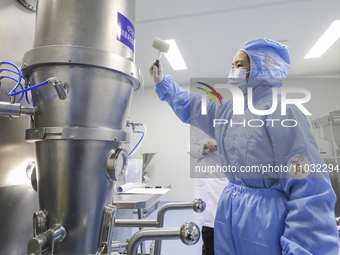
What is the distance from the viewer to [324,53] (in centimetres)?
343

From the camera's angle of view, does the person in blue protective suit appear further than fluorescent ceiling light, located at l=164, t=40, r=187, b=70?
No

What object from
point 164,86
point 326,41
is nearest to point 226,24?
point 326,41

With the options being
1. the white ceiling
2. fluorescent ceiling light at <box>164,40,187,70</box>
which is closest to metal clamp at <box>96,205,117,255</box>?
the white ceiling

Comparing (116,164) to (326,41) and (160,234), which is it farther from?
(326,41)

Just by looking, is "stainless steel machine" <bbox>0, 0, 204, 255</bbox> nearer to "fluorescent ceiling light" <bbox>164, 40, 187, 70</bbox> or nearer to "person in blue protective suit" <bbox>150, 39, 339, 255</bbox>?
"person in blue protective suit" <bbox>150, 39, 339, 255</bbox>

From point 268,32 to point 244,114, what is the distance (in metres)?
2.37

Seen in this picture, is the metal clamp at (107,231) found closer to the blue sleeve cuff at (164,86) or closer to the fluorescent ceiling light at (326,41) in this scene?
the blue sleeve cuff at (164,86)

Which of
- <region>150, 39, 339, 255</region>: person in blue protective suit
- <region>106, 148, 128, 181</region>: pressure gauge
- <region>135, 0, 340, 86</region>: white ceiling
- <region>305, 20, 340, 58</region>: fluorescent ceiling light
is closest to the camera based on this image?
<region>106, 148, 128, 181</region>: pressure gauge

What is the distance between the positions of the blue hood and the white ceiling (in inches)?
61.1

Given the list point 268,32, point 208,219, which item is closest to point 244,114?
point 208,219

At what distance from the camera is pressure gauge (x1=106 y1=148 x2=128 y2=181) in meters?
0.53

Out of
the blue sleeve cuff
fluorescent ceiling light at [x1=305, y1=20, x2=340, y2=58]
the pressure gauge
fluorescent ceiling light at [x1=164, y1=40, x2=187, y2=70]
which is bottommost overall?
the pressure gauge

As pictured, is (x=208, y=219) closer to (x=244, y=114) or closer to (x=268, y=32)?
(x=244, y=114)

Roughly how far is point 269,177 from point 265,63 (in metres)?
0.47
